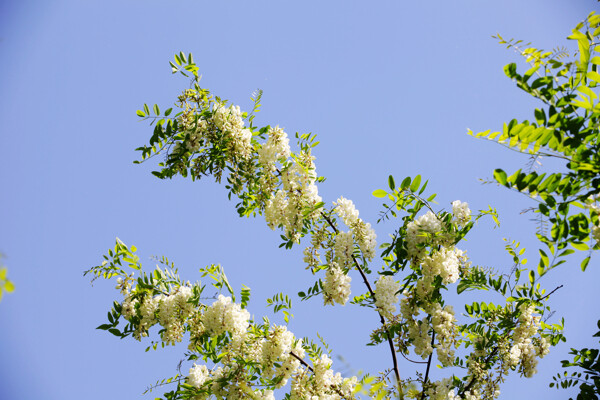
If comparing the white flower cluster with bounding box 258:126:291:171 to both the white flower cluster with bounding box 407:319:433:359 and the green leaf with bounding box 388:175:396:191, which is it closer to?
the green leaf with bounding box 388:175:396:191

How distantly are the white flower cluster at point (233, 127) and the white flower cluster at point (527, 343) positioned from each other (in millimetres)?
2739

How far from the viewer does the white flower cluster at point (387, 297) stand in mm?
3684

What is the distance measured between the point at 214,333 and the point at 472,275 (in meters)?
2.19

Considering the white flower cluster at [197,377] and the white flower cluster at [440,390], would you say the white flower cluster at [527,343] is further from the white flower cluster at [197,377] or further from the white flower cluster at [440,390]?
the white flower cluster at [197,377]

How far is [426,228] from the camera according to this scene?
3.54 m

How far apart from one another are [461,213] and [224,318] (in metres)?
2.04

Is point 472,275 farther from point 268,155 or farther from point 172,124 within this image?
point 172,124

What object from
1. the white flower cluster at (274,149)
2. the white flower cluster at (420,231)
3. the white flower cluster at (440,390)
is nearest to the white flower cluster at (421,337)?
the white flower cluster at (440,390)

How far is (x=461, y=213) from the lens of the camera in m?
3.63

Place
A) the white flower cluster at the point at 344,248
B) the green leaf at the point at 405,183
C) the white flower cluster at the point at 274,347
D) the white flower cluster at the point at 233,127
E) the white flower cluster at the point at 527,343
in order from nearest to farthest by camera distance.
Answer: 1. the green leaf at the point at 405,183
2. the white flower cluster at the point at 274,347
3. the white flower cluster at the point at 344,248
4. the white flower cluster at the point at 527,343
5. the white flower cluster at the point at 233,127

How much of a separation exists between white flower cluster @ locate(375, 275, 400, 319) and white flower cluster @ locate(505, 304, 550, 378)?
109cm

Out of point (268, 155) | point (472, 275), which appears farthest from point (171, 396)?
point (472, 275)

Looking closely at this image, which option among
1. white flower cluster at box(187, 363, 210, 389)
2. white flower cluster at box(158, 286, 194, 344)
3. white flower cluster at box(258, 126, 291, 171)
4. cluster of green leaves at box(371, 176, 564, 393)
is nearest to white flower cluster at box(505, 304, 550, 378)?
cluster of green leaves at box(371, 176, 564, 393)

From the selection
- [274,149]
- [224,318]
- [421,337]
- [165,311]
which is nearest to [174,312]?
[165,311]
